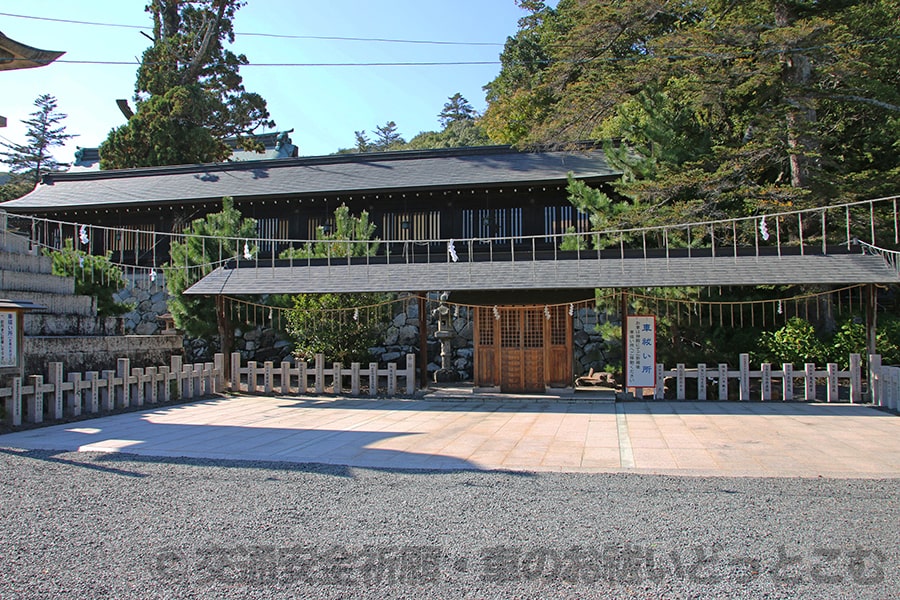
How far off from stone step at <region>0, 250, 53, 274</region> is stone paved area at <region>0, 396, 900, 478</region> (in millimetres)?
3740

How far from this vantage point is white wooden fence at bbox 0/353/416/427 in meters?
9.32

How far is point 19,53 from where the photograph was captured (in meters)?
10.1

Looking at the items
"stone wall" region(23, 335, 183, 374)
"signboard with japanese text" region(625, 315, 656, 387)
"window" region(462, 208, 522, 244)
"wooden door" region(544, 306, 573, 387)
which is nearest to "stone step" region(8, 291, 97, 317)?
"stone wall" region(23, 335, 183, 374)

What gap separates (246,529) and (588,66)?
16757mm

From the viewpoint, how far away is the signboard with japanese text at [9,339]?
866cm

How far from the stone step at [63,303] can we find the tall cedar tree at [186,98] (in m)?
15.7

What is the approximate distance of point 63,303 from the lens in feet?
40.0

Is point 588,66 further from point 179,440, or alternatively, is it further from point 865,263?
point 179,440

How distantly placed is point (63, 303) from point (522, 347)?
9.47 metres

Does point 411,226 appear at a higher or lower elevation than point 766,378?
higher

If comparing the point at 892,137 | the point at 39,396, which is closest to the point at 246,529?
the point at 39,396

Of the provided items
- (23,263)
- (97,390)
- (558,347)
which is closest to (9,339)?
(97,390)

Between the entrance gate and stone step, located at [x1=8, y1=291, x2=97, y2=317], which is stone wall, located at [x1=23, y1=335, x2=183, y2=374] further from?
the entrance gate

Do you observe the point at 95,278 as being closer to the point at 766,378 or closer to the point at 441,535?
the point at 441,535
